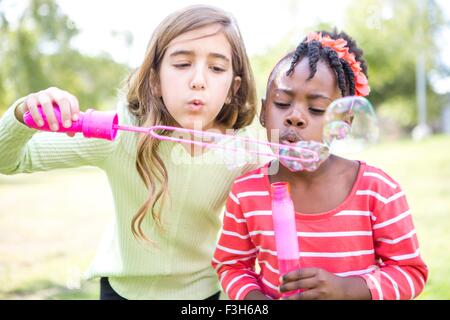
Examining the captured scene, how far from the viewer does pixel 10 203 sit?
852 centimetres

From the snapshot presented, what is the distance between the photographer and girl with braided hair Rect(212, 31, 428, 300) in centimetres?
176

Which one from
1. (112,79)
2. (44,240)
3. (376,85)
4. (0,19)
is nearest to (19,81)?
(0,19)

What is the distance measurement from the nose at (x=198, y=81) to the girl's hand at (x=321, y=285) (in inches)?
28.9

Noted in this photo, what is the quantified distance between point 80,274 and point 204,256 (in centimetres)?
205

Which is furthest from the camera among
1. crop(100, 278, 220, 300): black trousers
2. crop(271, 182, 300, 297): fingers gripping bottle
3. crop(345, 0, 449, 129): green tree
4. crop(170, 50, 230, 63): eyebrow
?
crop(345, 0, 449, 129): green tree

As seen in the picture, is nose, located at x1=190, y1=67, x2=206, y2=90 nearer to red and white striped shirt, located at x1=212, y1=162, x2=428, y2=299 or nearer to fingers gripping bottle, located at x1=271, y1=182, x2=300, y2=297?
red and white striped shirt, located at x1=212, y1=162, x2=428, y2=299

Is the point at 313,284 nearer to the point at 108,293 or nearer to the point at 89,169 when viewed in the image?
the point at 108,293

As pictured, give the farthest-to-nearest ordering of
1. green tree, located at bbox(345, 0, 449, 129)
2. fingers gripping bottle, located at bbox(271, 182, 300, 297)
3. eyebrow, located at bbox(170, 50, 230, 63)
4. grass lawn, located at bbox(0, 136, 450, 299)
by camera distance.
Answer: green tree, located at bbox(345, 0, 449, 129)
grass lawn, located at bbox(0, 136, 450, 299)
eyebrow, located at bbox(170, 50, 230, 63)
fingers gripping bottle, located at bbox(271, 182, 300, 297)

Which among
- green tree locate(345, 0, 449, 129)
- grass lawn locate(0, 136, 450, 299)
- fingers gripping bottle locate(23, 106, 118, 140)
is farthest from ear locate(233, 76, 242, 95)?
green tree locate(345, 0, 449, 129)

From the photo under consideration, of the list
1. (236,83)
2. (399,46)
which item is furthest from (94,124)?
(399,46)

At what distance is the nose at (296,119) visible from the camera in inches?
69.1

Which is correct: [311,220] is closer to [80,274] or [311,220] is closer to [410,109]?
[80,274]

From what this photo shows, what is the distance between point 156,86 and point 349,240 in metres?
0.93

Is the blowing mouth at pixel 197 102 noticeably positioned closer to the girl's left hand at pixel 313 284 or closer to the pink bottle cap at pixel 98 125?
the pink bottle cap at pixel 98 125
